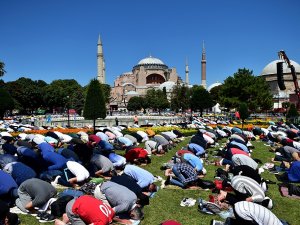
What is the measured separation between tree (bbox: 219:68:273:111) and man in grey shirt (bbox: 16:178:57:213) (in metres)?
33.2

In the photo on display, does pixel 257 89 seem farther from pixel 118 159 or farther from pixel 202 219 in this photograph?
pixel 202 219

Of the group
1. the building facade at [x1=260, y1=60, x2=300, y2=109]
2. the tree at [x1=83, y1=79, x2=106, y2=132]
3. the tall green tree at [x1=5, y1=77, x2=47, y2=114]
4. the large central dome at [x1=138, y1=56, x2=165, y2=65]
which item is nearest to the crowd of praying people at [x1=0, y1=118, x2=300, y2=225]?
the tree at [x1=83, y1=79, x2=106, y2=132]

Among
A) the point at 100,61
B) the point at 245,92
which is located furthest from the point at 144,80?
the point at 245,92

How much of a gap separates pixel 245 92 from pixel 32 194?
112ft

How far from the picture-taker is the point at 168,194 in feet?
22.9

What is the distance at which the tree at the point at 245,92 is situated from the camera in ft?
119

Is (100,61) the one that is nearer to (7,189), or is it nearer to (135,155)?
(135,155)

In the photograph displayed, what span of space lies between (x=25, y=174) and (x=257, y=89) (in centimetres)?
3390

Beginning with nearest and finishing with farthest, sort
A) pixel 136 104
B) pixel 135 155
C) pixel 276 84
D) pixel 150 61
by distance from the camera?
pixel 135 155 → pixel 276 84 → pixel 136 104 → pixel 150 61

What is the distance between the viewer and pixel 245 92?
36.8 m

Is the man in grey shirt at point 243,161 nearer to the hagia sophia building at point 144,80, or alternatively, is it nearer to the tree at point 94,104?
the tree at point 94,104

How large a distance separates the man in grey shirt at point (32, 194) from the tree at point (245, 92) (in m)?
33.2

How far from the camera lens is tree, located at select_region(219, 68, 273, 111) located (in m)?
36.3

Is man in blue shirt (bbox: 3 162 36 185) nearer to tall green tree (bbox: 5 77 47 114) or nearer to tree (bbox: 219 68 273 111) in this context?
tree (bbox: 219 68 273 111)
